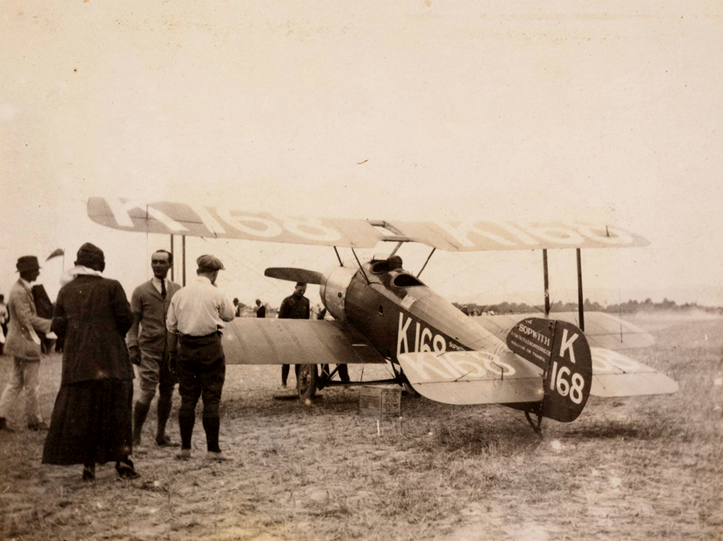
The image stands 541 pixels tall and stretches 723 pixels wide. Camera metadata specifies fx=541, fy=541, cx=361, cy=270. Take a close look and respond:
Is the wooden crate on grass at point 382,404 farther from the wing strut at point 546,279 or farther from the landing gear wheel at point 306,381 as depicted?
the wing strut at point 546,279

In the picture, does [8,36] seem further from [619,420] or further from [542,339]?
[619,420]

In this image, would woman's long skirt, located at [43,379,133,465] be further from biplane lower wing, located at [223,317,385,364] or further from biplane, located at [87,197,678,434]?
biplane lower wing, located at [223,317,385,364]

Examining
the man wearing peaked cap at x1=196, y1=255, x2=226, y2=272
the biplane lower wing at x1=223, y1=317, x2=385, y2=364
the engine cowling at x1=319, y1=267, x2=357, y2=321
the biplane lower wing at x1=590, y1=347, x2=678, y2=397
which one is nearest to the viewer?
the man wearing peaked cap at x1=196, y1=255, x2=226, y2=272

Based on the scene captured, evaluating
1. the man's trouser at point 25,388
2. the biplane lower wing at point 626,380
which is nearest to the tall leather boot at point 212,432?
the man's trouser at point 25,388

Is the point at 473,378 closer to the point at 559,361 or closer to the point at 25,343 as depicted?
the point at 559,361

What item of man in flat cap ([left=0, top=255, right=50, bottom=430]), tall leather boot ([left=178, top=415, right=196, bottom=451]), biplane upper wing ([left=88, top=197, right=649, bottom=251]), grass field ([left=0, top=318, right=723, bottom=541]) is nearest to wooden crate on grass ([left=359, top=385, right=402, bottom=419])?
grass field ([left=0, top=318, right=723, bottom=541])

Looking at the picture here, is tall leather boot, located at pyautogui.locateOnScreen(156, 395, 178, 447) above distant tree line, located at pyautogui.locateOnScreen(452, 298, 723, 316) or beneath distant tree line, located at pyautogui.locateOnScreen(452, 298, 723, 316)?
beneath
